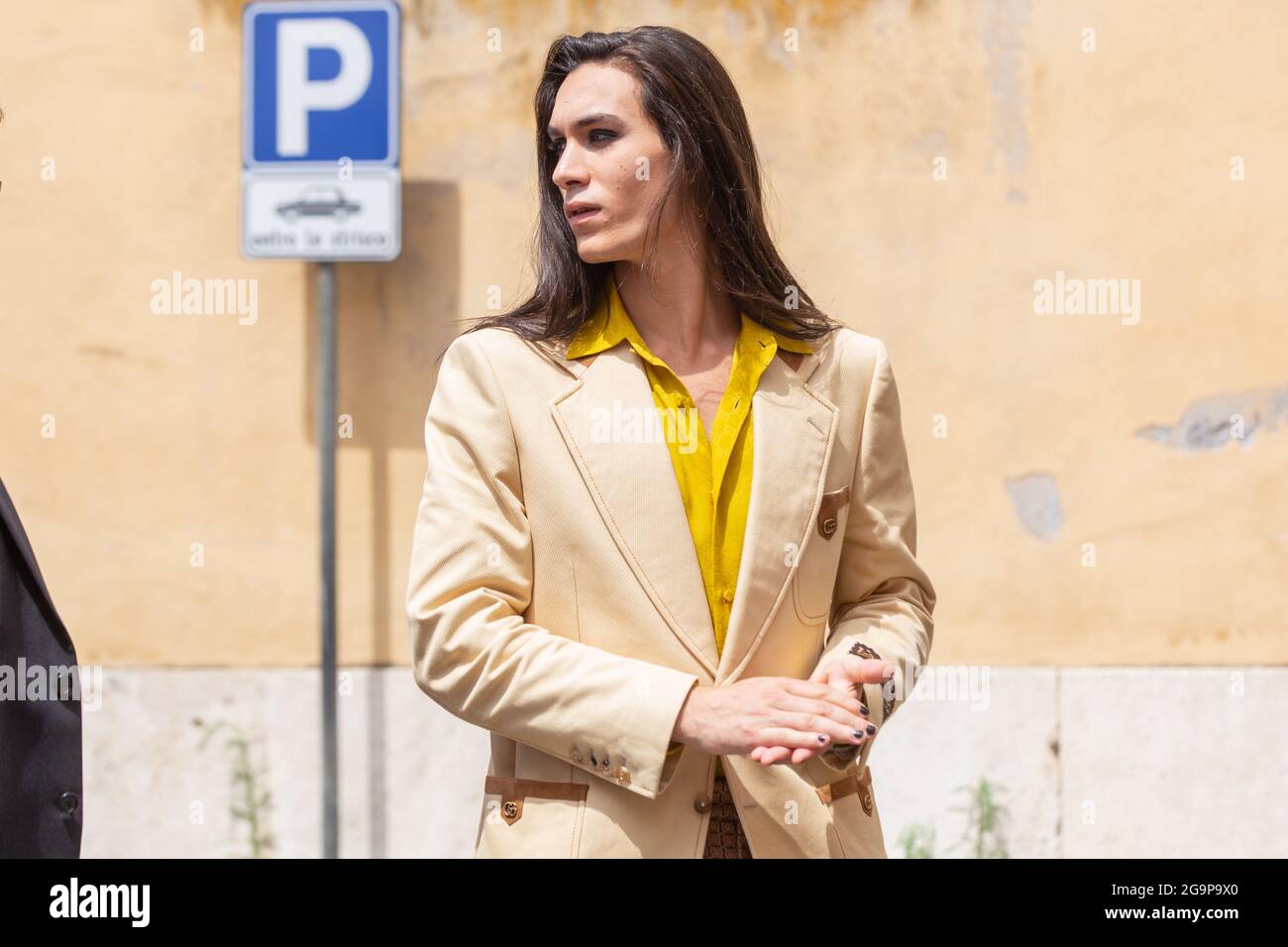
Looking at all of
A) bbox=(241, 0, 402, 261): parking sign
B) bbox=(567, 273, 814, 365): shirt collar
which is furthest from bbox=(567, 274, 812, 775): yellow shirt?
bbox=(241, 0, 402, 261): parking sign

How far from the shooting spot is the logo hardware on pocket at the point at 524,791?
2330 millimetres

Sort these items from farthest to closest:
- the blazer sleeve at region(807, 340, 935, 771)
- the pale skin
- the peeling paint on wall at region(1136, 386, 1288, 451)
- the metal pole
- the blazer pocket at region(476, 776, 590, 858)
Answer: the peeling paint on wall at region(1136, 386, 1288, 451), the metal pole, the blazer sleeve at region(807, 340, 935, 771), the blazer pocket at region(476, 776, 590, 858), the pale skin

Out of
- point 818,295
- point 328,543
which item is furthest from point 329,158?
point 818,295

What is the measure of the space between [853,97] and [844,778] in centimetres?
396

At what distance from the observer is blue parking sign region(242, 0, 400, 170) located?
18.2ft

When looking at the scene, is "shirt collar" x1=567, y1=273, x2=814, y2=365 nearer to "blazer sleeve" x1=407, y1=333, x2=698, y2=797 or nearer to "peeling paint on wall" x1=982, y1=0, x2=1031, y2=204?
"blazer sleeve" x1=407, y1=333, x2=698, y2=797

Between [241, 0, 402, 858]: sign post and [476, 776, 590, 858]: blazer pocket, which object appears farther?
[241, 0, 402, 858]: sign post

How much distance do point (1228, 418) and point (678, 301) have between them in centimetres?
386

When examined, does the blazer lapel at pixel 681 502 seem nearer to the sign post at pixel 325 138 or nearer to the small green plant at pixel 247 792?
the sign post at pixel 325 138

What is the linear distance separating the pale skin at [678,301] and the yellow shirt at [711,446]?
3 cm

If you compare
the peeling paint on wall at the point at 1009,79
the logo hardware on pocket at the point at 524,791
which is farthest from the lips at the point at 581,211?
the peeling paint on wall at the point at 1009,79

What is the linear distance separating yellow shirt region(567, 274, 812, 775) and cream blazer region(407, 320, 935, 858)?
0.03m
